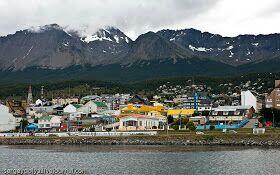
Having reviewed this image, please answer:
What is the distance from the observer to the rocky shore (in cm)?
6100

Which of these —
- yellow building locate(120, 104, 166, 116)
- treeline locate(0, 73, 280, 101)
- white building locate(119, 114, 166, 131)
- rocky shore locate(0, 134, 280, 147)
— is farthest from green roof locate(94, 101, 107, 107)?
Answer: treeline locate(0, 73, 280, 101)

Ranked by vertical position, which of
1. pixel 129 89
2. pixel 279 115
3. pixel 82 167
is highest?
pixel 129 89

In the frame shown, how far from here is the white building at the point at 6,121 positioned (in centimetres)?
9750

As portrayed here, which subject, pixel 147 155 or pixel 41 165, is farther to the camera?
pixel 147 155

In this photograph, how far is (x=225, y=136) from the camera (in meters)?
63.6

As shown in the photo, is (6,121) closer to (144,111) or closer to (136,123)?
(144,111)

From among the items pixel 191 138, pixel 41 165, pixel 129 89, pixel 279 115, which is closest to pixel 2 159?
pixel 41 165

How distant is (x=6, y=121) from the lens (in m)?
98.1

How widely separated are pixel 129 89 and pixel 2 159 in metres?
136

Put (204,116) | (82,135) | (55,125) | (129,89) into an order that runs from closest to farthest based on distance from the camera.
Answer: (82,135) < (204,116) < (55,125) < (129,89)

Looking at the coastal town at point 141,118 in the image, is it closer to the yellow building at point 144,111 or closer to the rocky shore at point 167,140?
the yellow building at point 144,111

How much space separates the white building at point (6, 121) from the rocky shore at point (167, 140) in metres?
20.2

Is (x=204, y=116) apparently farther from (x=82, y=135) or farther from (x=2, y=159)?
(x=2, y=159)

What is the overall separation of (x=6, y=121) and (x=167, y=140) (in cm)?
4219
